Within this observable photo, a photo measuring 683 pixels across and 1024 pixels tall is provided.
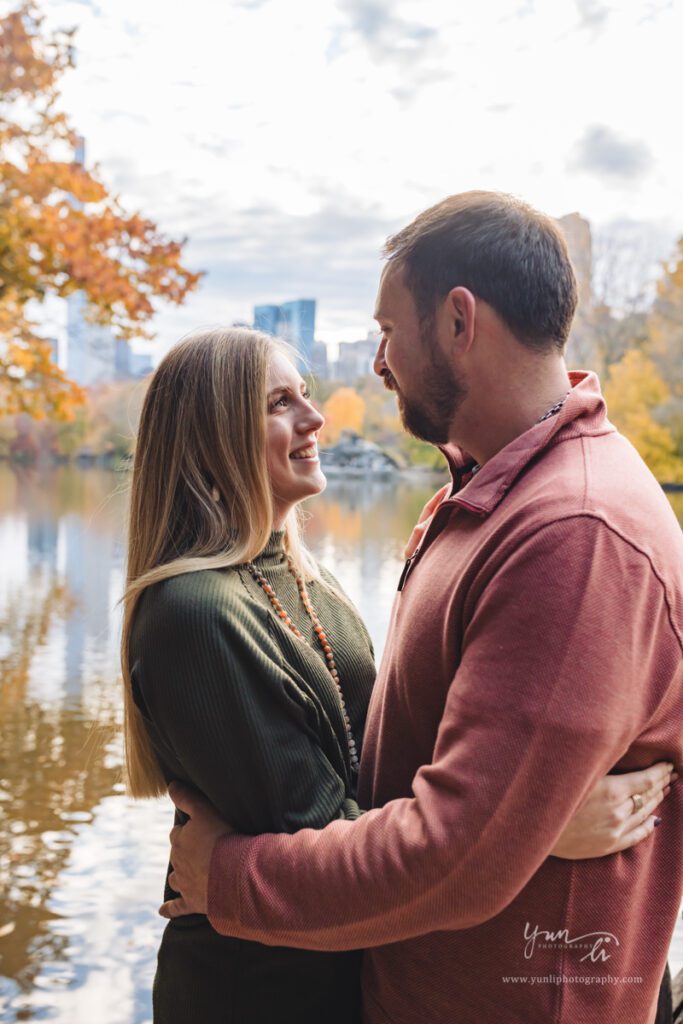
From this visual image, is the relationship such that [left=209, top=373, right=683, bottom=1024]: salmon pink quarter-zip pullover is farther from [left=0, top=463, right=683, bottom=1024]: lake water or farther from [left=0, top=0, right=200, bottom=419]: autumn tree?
[left=0, top=0, right=200, bottom=419]: autumn tree

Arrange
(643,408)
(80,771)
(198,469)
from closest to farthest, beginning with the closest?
(198,469)
(80,771)
(643,408)

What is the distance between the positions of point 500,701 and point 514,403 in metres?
0.34

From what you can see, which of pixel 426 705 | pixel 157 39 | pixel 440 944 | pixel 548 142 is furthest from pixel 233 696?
pixel 157 39

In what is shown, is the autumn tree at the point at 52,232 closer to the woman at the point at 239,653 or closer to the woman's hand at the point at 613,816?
the woman at the point at 239,653

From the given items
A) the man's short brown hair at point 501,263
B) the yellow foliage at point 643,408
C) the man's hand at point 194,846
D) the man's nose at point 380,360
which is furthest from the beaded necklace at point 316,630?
the yellow foliage at point 643,408

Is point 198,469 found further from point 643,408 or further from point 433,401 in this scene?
point 643,408

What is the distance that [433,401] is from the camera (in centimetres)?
105

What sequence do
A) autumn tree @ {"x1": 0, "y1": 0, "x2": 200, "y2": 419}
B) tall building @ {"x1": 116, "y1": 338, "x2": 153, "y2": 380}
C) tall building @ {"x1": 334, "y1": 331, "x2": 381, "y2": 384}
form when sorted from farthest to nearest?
tall building @ {"x1": 116, "y1": 338, "x2": 153, "y2": 380}
tall building @ {"x1": 334, "y1": 331, "x2": 381, "y2": 384}
autumn tree @ {"x1": 0, "y1": 0, "x2": 200, "y2": 419}

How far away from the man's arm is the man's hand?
172 millimetres

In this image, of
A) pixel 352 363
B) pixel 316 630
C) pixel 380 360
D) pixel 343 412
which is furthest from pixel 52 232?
pixel 380 360

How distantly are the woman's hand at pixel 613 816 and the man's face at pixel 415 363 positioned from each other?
1.36 feet

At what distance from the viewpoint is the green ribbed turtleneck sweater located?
1.05 meters

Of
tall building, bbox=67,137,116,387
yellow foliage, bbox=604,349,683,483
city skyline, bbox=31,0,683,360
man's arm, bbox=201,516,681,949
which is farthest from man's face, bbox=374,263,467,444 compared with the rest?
tall building, bbox=67,137,116,387

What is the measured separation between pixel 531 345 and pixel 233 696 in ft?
1.64
